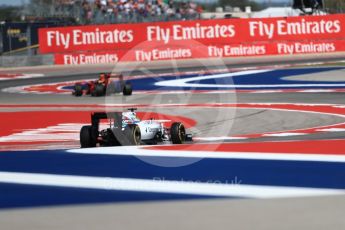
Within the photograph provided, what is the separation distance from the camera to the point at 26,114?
64.6ft

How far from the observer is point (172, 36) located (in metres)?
40.9

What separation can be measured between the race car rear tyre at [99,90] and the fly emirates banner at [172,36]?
16.2m

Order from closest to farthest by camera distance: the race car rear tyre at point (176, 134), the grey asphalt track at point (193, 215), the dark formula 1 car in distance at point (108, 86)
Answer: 1. the grey asphalt track at point (193, 215)
2. the race car rear tyre at point (176, 134)
3. the dark formula 1 car in distance at point (108, 86)

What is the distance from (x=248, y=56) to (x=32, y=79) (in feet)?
39.6

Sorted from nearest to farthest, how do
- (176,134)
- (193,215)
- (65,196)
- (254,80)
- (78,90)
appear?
(193,215) → (65,196) → (176,134) → (78,90) → (254,80)

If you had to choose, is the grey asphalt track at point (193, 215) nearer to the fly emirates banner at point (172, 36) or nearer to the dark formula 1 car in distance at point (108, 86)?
the dark formula 1 car in distance at point (108, 86)

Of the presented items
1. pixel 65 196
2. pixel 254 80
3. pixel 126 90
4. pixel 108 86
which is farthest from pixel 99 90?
pixel 65 196

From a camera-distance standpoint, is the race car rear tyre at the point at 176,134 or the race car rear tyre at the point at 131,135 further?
the race car rear tyre at the point at 176,134

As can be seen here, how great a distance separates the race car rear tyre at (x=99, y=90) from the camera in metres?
24.2

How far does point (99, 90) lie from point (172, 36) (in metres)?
17.2

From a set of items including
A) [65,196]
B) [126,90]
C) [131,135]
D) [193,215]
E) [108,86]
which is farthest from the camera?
[126,90]

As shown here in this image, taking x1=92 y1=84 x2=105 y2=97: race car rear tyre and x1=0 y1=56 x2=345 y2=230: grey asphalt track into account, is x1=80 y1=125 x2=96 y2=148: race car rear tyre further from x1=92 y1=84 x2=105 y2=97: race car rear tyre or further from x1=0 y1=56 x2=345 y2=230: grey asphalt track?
x1=92 y1=84 x2=105 y2=97: race car rear tyre

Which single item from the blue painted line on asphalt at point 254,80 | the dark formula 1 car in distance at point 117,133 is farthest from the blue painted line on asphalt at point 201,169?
the blue painted line on asphalt at point 254,80

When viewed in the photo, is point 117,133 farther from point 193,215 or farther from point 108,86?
point 108,86
